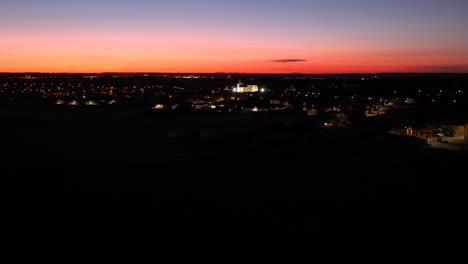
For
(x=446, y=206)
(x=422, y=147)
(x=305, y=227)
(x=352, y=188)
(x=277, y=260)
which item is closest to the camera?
(x=277, y=260)

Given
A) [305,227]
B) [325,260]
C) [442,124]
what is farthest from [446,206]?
[442,124]

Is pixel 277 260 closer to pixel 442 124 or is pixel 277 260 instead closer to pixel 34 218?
pixel 34 218

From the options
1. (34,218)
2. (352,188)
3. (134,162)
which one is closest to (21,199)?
(34,218)

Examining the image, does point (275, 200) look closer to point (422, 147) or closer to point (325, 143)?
point (325, 143)

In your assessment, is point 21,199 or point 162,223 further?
point 21,199

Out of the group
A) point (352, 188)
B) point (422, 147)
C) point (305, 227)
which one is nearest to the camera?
point (305, 227)

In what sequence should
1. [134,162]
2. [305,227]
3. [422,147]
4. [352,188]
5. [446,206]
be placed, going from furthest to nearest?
[422,147] < [134,162] < [352,188] < [446,206] < [305,227]
